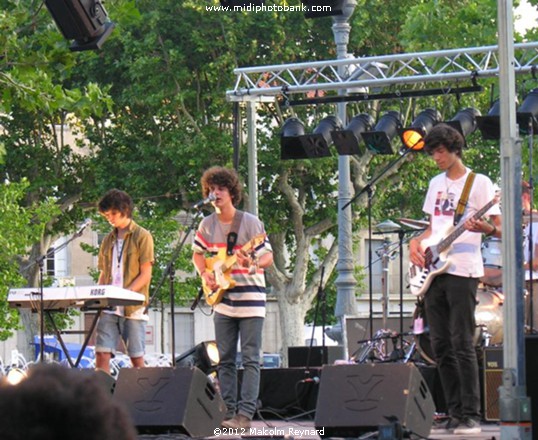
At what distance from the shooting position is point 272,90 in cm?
1501

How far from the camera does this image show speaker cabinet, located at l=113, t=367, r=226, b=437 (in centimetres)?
778

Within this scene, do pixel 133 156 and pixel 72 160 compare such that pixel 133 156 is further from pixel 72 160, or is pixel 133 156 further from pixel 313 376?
pixel 313 376

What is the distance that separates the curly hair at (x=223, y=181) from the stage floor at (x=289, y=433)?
164 centimetres

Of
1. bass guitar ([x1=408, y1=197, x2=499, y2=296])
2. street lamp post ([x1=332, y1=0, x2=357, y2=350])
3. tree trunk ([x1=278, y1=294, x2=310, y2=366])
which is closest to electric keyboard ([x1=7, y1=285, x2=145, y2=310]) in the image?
bass guitar ([x1=408, y1=197, x2=499, y2=296])

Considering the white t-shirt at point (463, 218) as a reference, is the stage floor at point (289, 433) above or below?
below

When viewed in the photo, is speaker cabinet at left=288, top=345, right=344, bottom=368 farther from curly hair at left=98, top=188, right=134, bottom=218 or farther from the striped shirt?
the striped shirt

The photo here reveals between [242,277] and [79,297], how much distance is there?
1.35 metres

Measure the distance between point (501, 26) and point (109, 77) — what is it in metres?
30.4

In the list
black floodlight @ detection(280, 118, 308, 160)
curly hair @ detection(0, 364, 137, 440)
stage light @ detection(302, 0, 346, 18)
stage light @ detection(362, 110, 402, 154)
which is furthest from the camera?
black floodlight @ detection(280, 118, 308, 160)

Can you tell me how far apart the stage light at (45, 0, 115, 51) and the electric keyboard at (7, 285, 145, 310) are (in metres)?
1.75

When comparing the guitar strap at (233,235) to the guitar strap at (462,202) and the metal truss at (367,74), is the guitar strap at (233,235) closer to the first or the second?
the guitar strap at (462,202)

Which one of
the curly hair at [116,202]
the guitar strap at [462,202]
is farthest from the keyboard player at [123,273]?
the guitar strap at [462,202]

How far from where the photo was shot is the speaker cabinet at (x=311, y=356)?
12.7 meters

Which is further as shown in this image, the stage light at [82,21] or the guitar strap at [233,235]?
the guitar strap at [233,235]
